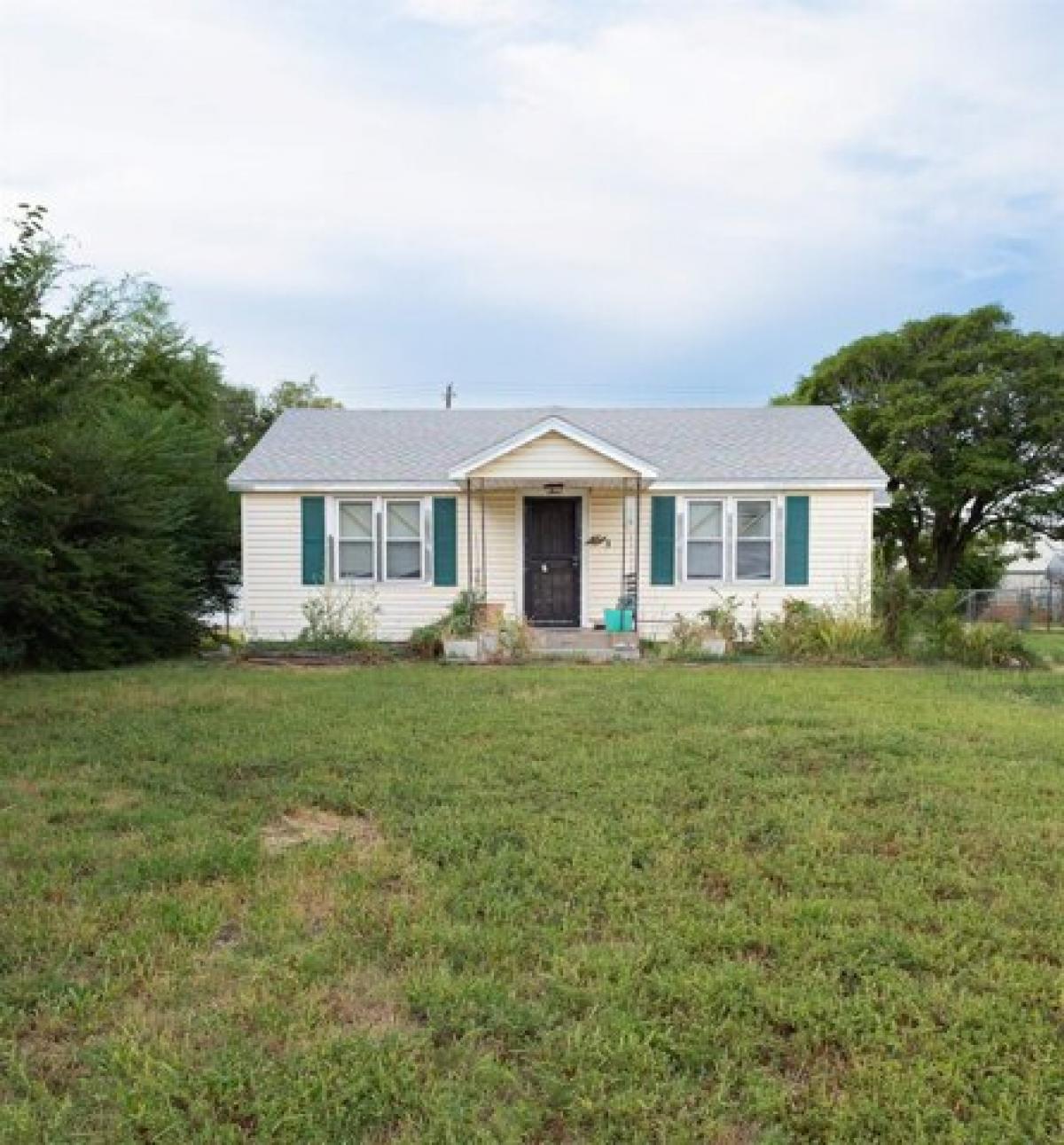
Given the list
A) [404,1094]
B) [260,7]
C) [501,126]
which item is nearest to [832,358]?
[501,126]

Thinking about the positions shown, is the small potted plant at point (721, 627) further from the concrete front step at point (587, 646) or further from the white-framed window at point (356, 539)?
the white-framed window at point (356, 539)

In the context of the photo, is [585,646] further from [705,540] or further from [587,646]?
[705,540]

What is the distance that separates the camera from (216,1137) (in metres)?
1.99

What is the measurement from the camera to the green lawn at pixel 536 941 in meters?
2.12

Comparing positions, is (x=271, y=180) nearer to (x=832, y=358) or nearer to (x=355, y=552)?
(x=355, y=552)

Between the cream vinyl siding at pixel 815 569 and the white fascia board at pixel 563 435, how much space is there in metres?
1.30

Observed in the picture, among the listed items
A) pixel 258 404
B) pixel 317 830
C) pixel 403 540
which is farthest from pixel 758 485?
pixel 258 404

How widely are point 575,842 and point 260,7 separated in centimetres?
976

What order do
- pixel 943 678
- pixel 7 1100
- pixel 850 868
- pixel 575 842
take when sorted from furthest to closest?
pixel 943 678 < pixel 575 842 < pixel 850 868 < pixel 7 1100

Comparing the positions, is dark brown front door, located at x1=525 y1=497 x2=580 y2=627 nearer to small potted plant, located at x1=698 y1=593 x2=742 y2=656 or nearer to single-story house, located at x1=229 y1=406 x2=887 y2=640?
single-story house, located at x1=229 y1=406 x2=887 y2=640

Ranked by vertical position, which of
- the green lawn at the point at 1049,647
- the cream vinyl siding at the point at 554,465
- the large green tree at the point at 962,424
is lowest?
the green lawn at the point at 1049,647

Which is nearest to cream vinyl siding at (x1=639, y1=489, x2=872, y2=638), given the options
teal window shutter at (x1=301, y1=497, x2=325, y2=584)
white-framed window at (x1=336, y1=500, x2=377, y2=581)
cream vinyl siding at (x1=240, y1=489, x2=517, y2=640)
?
cream vinyl siding at (x1=240, y1=489, x2=517, y2=640)

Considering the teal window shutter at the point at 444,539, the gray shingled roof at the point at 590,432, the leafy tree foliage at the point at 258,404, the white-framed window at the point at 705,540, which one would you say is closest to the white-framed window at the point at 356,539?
the gray shingled roof at the point at 590,432

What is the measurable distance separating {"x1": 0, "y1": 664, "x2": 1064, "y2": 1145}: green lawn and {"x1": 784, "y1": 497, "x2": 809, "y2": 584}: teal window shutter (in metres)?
6.82
